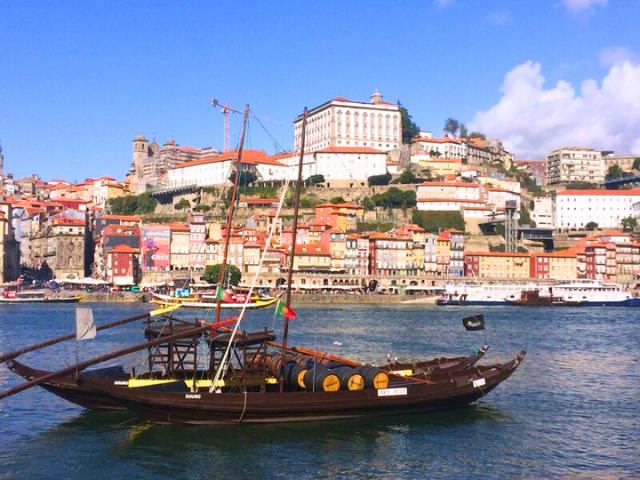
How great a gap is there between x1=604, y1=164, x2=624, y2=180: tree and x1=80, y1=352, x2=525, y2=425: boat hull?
122745 millimetres

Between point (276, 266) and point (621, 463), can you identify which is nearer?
point (621, 463)

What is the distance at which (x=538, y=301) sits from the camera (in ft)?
285

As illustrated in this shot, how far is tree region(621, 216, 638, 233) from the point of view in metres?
115

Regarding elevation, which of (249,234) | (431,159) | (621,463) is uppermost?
(431,159)

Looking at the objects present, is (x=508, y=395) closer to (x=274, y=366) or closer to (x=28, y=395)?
(x=274, y=366)

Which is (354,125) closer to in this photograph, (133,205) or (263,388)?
(133,205)

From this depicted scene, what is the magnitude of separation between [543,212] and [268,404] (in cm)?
10692

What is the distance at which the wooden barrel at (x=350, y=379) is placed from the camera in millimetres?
21844

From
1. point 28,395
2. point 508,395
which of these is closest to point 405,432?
point 508,395

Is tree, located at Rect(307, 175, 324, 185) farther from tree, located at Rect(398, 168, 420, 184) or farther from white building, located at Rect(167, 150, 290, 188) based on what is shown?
tree, located at Rect(398, 168, 420, 184)

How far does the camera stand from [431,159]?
126m

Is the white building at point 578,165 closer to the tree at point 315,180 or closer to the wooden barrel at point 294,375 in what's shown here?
the tree at point 315,180

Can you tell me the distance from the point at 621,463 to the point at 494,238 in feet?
301

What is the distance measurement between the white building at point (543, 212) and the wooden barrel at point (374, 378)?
101761mm
